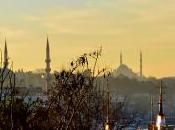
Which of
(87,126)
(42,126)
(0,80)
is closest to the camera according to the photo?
(0,80)

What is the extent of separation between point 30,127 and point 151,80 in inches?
5543

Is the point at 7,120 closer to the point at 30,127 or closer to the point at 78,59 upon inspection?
the point at 78,59

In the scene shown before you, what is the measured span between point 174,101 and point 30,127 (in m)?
132

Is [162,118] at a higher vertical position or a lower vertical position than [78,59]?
lower

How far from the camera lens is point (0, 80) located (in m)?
10.3

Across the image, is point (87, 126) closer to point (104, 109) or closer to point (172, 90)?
point (104, 109)

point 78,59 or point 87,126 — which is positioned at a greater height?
point 78,59

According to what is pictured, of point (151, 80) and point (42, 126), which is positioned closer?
point (42, 126)

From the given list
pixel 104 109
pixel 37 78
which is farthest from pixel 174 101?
pixel 104 109

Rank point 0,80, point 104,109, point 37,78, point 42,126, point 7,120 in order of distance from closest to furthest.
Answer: point 0,80 < point 7,120 < point 42,126 < point 104,109 < point 37,78

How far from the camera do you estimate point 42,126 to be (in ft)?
55.9

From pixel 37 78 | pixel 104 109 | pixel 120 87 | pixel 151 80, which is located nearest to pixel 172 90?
pixel 151 80

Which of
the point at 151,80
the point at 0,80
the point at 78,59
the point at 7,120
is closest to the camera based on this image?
the point at 0,80

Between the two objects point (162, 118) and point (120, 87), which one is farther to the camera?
point (120, 87)
